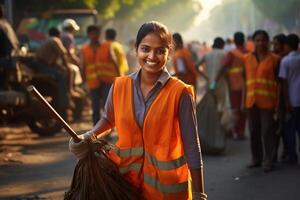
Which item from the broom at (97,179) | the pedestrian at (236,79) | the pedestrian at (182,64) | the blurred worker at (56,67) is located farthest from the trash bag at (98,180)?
the blurred worker at (56,67)

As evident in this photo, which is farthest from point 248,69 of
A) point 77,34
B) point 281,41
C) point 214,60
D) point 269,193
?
point 77,34

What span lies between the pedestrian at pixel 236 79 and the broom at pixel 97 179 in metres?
7.31

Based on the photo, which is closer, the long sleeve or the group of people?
the long sleeve

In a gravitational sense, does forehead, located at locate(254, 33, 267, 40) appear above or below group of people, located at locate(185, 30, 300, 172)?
above

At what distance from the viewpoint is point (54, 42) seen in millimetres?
10711

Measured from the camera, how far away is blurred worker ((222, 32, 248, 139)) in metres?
10.3

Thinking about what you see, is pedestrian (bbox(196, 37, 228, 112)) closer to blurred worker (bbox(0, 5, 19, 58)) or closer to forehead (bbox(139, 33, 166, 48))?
blurred worker (bbox(0, 5, 19, 58))

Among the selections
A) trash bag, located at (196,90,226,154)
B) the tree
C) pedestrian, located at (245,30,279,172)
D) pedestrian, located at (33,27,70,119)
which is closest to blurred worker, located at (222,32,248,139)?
trash bag, located at (196,90,226,154)

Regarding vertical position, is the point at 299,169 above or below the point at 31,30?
below

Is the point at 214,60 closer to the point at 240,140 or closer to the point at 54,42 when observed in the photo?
the point at 240,140

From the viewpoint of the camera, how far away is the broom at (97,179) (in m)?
3.00

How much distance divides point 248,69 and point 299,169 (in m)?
1.42

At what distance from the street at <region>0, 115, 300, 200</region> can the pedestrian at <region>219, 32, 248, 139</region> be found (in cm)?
46

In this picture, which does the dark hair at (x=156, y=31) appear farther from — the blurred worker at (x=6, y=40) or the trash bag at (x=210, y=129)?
the blurred worker at (x=6, y=40)
